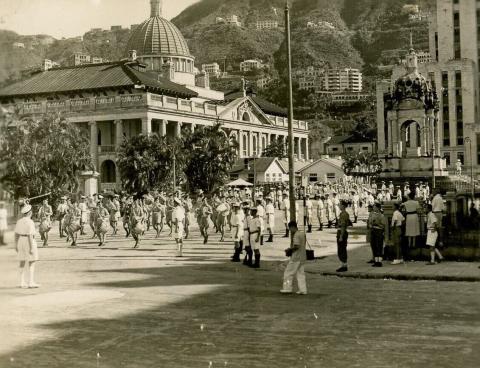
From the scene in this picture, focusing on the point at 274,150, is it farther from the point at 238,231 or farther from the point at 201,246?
the point at 238,231

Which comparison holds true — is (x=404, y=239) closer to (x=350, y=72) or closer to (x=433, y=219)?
(x=433, y=219)

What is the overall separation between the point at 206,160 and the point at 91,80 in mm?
23036

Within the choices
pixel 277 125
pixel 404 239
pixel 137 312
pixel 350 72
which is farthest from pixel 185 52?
pixel 350 72

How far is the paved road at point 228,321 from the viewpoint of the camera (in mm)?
8250

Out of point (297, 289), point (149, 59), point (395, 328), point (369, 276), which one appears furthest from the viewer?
point (149, 59)

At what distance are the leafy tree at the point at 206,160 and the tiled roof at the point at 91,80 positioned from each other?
16.8 metres

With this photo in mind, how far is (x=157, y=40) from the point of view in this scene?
86.0 metres

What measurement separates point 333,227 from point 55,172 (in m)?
13.7

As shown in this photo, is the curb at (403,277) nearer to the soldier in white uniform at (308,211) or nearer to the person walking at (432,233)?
the person walking at (432,233)

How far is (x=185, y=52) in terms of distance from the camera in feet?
286

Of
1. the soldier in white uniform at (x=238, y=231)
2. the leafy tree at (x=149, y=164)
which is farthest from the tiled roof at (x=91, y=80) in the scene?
the soldier in white uniform at (x=238, y=231)

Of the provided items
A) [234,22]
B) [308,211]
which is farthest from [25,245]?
[234,22]

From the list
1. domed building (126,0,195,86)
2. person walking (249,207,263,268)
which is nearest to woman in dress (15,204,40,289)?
person walking (249,207,263,268)

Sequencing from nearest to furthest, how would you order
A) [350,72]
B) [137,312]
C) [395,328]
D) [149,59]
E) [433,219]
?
1. [395,328]
2. [137,312]
3. [433,219]
4. [149,59]
5. [350,72]
